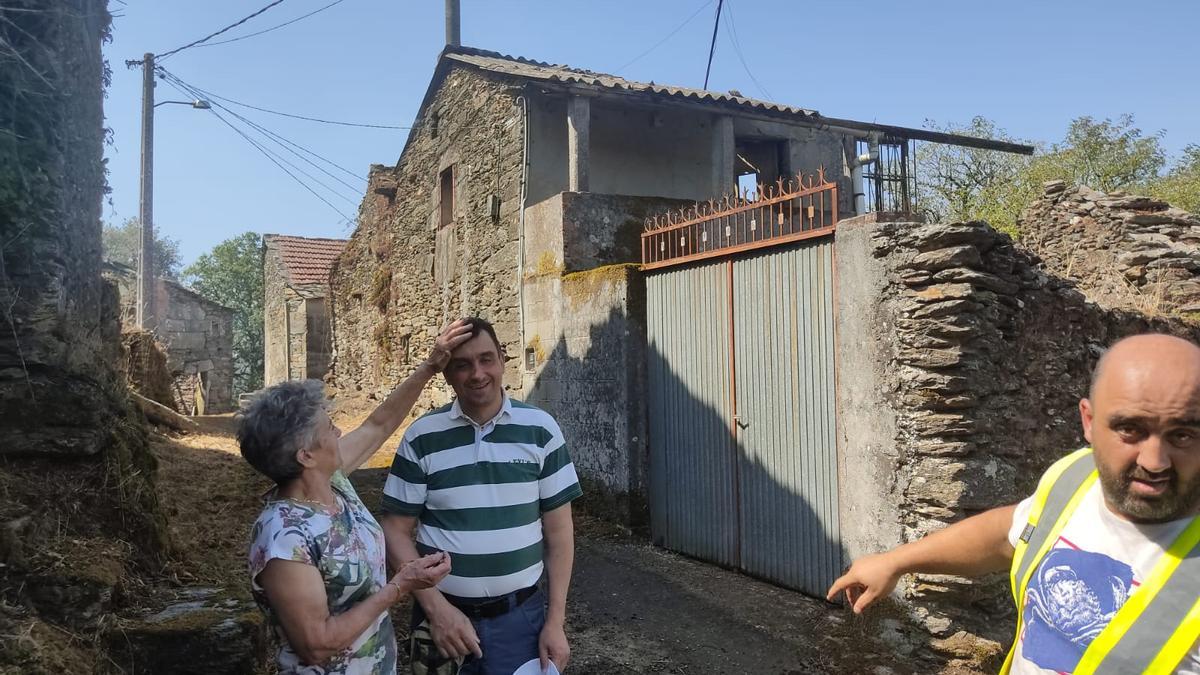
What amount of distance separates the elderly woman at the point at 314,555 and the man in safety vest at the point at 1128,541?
140 cm

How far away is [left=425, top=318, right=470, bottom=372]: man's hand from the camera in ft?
7.85

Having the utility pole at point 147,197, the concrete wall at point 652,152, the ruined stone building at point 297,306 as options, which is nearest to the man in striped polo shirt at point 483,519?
the concrete wall at point 652,152

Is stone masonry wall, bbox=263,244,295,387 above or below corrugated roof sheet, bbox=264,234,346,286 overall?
below

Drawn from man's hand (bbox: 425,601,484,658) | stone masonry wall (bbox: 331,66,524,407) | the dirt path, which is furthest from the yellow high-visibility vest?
stone masonry wall (bbox: 331,66,524,407)

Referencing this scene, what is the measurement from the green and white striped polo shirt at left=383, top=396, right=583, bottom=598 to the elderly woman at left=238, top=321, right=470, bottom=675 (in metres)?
0.20

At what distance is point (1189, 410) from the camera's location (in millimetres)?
1388

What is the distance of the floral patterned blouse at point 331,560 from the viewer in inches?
73.5

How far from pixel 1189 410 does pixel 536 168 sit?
8261mm

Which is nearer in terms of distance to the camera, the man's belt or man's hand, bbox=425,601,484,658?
man's hand, bbox=425,601,484,658

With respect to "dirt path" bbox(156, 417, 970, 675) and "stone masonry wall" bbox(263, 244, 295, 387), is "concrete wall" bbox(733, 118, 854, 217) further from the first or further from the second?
"stone masonry wall" bbox(263, 244, 295, 387)

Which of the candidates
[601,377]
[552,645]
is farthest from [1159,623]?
[601,377]

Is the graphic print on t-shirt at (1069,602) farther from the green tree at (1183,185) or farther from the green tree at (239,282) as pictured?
the green tree at (239,282)

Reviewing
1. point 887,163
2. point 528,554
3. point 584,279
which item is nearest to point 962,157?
point 887,163

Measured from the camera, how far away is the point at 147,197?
13.6 metres
